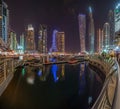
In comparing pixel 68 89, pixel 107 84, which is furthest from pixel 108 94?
pixel 68 89

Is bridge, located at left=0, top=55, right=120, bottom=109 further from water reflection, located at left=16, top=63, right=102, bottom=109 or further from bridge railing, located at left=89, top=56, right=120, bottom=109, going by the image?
water reflection, located at left=16, top=63, right=102, bottom=109

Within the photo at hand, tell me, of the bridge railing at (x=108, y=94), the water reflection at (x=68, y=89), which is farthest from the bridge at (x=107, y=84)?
the water reflection at (x=68, y=89)

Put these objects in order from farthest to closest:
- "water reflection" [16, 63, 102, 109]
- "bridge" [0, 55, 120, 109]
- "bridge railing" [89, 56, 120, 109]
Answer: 1. "water reflection" [16, 63, 102, 109]
2. "bridge" [0, 55, 120, 109]
3. "bridge railing" [89, 56, 120, 109]

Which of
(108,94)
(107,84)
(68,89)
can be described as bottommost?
(68,89)

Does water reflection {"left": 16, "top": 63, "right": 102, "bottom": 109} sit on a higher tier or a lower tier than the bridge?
lower

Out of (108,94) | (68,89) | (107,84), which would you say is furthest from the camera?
(68,89)

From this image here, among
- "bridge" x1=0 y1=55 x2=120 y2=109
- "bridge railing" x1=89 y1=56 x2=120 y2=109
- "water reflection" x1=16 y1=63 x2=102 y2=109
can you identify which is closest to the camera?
"bridge railing" x1=89 y1=56 x2=120 y2=109

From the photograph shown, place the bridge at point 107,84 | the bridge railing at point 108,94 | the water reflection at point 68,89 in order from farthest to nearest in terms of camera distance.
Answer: the water reflection at point 68,89 < the bridge at point 107,84 < the bridge railing at point 108,94

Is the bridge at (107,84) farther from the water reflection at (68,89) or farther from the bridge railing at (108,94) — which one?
the water reflection at (68,89)

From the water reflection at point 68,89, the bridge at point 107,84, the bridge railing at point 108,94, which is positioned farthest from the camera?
the water reflection at point 68,89

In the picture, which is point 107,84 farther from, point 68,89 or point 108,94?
point 68,89

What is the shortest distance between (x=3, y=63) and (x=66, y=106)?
623cm

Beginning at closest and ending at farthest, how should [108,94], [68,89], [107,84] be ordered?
[107,84] → [108,94] → [68,89]

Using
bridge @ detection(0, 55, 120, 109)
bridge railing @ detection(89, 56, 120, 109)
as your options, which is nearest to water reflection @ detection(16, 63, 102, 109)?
bridge @ detection(0, 55, 120, 109)
